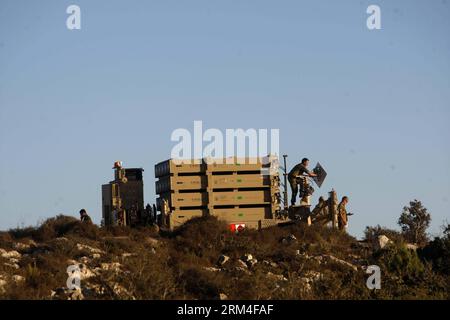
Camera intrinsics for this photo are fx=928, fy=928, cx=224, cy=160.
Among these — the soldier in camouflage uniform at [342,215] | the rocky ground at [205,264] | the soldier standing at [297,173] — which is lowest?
the rocky ground at [205,264]

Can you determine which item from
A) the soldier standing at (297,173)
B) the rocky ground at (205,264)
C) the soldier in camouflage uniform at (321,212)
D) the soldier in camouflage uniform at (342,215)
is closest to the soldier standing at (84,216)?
the rocky ground at (205,264)

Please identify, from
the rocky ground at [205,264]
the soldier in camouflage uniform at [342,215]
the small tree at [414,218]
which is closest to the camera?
the rocky ground at [205,264]

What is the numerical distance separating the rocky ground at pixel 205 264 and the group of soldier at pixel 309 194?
2.84ft

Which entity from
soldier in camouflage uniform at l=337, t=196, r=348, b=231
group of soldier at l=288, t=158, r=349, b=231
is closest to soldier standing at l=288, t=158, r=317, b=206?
group of soldier at l=288, t=158, r=349, b=231

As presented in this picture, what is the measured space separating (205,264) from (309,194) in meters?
6.15

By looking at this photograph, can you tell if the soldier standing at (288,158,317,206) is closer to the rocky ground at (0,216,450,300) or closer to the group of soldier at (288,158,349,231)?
the group of soldier at (288,158,349,231)

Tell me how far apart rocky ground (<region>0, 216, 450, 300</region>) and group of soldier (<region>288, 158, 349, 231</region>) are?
866mm

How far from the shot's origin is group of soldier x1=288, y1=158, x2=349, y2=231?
32.2m

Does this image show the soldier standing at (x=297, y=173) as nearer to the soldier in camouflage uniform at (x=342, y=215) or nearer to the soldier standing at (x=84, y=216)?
the soldier in camouflage uniform at (x=342, y=215)

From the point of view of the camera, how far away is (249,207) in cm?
3259

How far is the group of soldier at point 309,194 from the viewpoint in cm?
3219

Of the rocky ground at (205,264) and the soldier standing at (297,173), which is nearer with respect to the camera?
the rocky ground at (205,264)
